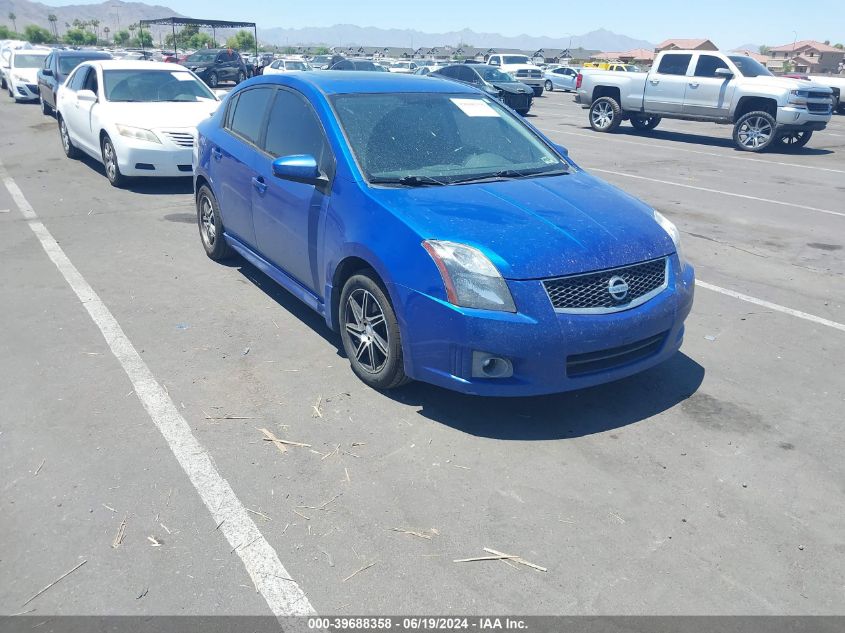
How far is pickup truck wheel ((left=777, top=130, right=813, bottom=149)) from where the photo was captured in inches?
631

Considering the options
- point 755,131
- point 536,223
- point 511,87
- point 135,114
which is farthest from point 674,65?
point 536,223

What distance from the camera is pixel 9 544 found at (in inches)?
118

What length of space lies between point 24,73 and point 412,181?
22702 millimetres

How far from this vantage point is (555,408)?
4.20 metres

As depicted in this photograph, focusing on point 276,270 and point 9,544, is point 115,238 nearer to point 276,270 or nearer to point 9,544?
point 276,270

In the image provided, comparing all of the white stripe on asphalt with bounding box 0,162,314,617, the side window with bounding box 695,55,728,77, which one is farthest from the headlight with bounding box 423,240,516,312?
the side window with bounding box 695,55,728,77

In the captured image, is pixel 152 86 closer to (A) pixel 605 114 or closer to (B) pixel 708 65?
(A) pixel 605 114

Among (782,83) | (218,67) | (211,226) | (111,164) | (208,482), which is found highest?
(782,83)

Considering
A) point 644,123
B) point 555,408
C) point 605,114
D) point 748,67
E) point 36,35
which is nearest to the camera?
point 555,408

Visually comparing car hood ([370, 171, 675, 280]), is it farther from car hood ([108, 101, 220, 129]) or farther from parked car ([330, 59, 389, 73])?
parked car ([330, 59, 389, 73])

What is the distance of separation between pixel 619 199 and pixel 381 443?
2168 millimetres

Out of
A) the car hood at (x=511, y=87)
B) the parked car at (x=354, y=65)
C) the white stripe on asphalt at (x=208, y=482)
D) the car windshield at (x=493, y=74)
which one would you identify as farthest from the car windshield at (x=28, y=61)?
the white stripe on asphalt at (x=208, y=482)

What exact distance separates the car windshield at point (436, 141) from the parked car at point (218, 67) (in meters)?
29.2

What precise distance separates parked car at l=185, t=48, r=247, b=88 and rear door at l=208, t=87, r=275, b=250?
27.7 m
